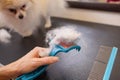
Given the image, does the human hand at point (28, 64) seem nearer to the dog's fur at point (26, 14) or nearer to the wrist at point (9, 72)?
the wrist at point (9, 72)

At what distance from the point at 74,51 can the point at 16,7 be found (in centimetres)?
37

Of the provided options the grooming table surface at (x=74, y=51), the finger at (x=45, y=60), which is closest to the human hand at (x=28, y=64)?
the finger at (x=45, y=60)

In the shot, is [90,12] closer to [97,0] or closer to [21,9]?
[97,0]

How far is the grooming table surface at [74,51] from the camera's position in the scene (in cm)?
65

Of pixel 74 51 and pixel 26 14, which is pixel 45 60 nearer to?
pixel 74 51

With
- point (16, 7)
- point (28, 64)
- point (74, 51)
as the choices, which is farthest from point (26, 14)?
point (28, 64)

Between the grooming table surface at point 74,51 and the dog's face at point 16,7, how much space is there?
0.48 feet

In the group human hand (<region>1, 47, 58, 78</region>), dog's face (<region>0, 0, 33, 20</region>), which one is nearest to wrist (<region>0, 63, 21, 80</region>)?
human hand (<region>1, 47, 58, 78</region>)

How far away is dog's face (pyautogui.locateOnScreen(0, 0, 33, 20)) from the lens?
2.88 ft

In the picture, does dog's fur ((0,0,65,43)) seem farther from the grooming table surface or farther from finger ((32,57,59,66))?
finger ((32,57,59,66))

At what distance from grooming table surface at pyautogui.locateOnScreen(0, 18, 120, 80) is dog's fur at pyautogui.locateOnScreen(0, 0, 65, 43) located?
0.05 m

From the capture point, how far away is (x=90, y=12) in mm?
989

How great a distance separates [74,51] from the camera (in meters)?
0.78

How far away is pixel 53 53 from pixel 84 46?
251 millimetres
